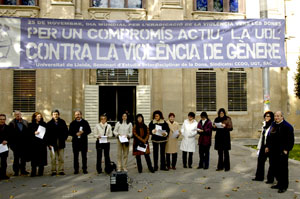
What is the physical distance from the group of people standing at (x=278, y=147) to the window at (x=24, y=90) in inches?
499

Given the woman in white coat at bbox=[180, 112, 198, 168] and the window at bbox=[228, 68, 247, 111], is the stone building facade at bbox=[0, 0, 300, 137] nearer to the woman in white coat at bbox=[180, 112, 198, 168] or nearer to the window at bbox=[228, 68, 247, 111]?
the window at bbox=[228, 68, 247, 111]

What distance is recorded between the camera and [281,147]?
691 cm

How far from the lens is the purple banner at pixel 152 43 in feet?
24.1

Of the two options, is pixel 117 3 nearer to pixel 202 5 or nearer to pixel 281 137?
pixel 202 5

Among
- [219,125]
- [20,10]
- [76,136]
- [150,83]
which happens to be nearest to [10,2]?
[20,10]

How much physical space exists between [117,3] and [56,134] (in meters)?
10.8

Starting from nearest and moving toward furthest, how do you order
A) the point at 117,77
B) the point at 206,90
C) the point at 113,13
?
the point at 113,13, the point at 117,77, the point at 206,90

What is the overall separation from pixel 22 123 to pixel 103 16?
9.73 m

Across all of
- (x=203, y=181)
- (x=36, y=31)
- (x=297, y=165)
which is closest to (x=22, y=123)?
(x=36, y=31)

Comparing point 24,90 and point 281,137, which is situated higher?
point 24,90

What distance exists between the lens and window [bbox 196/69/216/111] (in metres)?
17.6

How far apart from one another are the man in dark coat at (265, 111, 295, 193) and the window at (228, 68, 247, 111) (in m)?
10.8

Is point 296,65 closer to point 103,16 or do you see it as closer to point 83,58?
point 103,16

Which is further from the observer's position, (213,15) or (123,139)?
(213,15)
